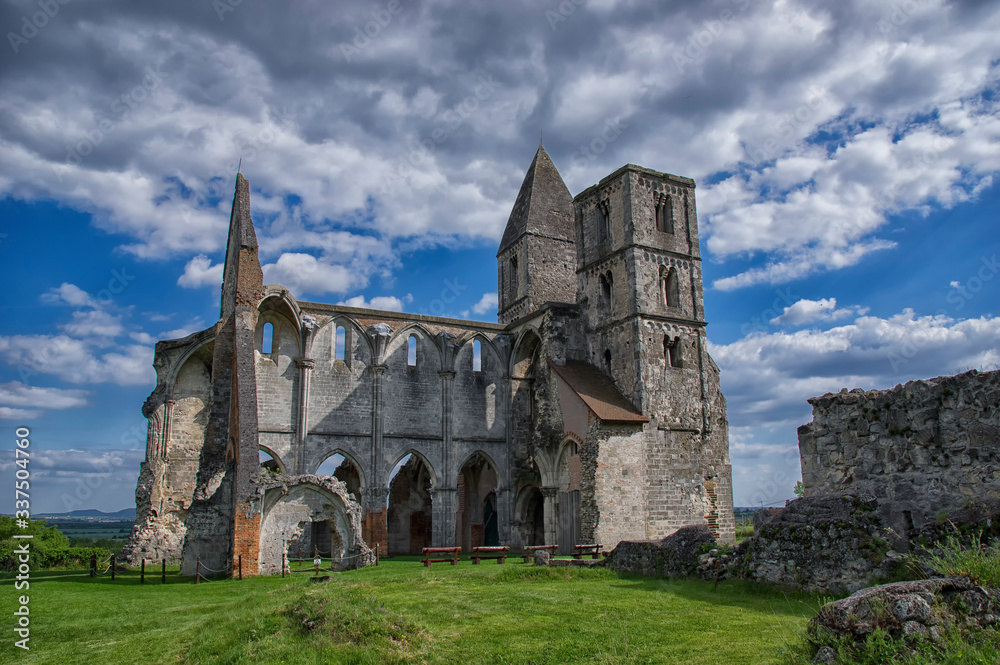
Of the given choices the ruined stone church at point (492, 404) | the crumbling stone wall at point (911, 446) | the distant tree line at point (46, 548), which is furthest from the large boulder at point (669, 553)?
the distant tree line at point (46, 548)

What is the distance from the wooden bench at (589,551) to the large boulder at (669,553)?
4498 mm

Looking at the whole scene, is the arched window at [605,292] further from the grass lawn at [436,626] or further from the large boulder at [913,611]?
the large boulder at [913,611]

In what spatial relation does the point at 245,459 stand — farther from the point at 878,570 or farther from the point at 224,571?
the point at 878,570

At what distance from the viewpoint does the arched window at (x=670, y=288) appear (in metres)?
26.5

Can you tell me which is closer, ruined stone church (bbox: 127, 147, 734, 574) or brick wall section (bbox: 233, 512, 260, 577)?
brick wall section (bbox: 233, 512, 260, 577)

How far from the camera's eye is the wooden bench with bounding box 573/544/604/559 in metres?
19.3

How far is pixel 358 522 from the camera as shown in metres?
19.3

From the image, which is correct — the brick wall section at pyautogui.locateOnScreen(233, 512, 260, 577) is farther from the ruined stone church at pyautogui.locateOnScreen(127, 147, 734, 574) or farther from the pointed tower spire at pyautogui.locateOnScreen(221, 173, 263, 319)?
the pointed tower spire at pyautogui.locateOnScreen(221, 173, 263, 319)

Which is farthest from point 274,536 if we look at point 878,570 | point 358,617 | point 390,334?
point 878,570

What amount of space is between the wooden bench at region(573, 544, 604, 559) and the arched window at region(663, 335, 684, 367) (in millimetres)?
7798

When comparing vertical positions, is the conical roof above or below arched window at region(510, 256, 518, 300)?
above

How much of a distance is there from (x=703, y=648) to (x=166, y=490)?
70.9 feet

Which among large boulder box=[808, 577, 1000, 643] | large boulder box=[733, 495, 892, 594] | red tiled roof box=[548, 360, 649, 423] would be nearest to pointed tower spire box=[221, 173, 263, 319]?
red tiled roof box=[548, 360, 649, 423]

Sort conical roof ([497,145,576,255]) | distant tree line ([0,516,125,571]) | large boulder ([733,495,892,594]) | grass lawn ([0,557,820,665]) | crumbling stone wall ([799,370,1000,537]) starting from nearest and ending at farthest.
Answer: grass lawn ([0,557,820,665]) < crumbling stone wall ([799,370,1000,537]) < large boulder ([733,495,892,594]) < distant tree line ([0,516,125,571]) < conical roof ([497,145,576,255])
